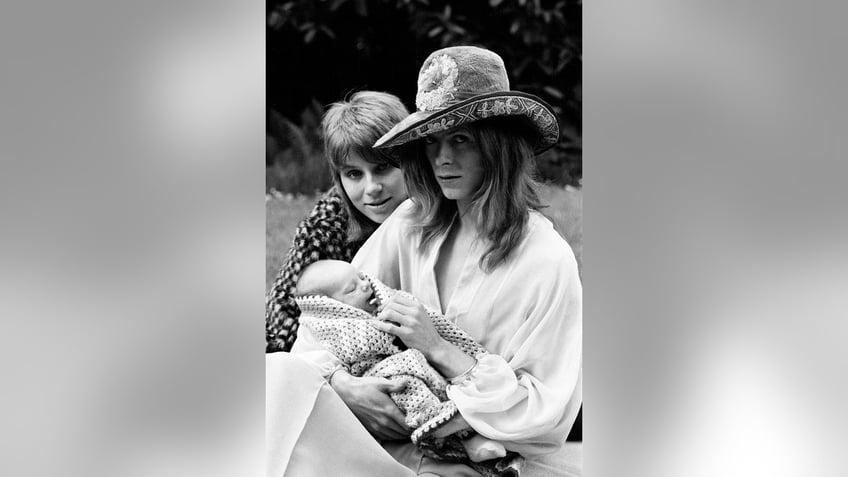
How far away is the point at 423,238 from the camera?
4414 millimetres

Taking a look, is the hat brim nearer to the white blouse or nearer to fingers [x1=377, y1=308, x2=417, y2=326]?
the white blouse

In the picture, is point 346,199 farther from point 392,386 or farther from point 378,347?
point 392,386

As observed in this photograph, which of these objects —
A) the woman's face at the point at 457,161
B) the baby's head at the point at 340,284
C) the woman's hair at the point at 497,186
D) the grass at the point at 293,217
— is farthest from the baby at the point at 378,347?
the woman's face at the point at 457,161

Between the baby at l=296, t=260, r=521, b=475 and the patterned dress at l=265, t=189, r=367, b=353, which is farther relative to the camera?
the patterned dress at l=265, t=189, r=367, b=353

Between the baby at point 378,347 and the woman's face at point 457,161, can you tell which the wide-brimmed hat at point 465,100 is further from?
the baby at point 378,347

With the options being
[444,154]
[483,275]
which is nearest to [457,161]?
[444,154]

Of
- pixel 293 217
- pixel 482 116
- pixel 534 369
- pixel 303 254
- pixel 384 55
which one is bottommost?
pixel 534 369

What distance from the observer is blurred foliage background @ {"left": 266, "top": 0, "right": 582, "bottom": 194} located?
4422 mm

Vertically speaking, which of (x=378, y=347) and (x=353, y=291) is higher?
(x=353, y=291)

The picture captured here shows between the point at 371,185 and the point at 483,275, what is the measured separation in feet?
1.56

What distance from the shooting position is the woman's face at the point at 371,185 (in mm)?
4426

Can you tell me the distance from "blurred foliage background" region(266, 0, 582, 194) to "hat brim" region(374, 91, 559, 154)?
5cm

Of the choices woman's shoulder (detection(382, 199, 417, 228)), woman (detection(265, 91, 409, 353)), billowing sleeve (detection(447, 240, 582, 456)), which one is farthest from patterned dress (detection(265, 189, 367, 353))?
billowing sleeve (detection(447, 240, 582, 456))
